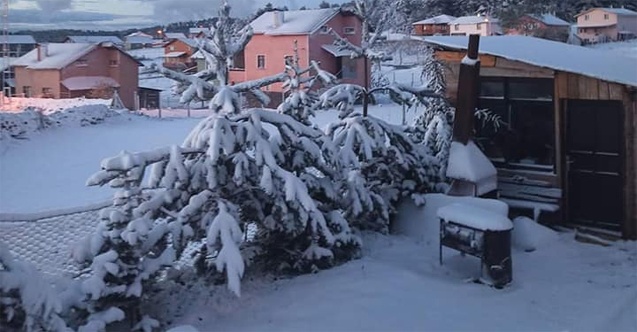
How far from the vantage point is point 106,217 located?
13.3 feet

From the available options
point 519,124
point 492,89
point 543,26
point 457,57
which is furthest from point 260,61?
point 519,124

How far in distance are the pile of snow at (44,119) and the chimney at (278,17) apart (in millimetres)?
8115

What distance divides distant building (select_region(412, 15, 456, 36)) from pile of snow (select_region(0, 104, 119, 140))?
9.51 metres

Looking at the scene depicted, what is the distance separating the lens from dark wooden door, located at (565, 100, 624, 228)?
19.9 feet

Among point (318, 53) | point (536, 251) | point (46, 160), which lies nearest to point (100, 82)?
point (318, 53)

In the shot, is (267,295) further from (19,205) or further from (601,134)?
(19,205)

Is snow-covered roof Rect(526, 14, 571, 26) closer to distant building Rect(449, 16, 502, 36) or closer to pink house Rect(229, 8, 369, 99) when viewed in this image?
distant building Rect(449, 16, 502, 36)

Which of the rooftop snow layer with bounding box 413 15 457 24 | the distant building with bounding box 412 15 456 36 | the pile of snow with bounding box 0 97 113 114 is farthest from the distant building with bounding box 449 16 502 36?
the pile of snow with bounding box 0 97 113 114

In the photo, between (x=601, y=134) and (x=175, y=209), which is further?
(x=601, y=134)

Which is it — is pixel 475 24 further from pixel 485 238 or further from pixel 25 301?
pixel 25 301

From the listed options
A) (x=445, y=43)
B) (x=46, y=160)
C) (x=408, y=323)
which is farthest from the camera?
(x=46, y=160)

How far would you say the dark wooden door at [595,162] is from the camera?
19.9 feet

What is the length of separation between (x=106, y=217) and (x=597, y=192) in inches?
180

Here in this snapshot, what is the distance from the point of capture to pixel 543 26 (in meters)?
11.5
